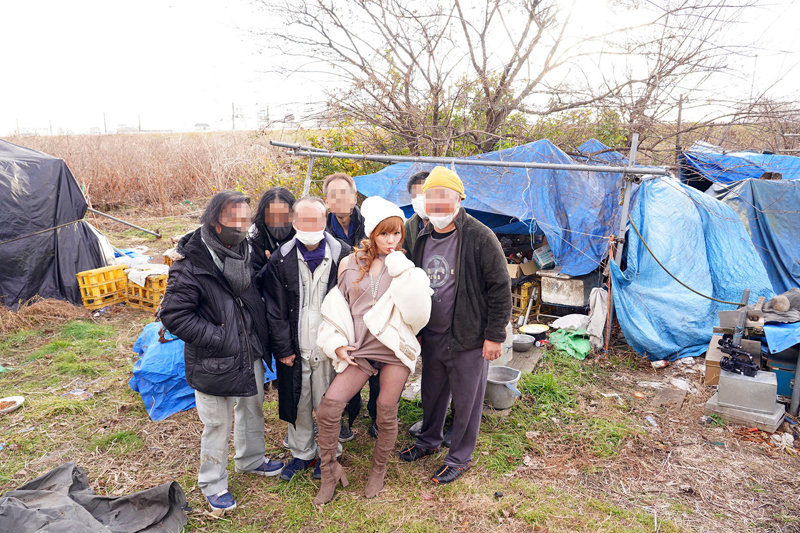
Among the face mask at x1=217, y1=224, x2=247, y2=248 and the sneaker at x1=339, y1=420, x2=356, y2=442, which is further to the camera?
the sneaker at x1=339, y1=420, x2=356, y2=442

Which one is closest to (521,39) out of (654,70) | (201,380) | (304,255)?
(654,70)

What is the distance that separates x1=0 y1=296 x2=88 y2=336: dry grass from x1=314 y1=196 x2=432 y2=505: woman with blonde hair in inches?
209

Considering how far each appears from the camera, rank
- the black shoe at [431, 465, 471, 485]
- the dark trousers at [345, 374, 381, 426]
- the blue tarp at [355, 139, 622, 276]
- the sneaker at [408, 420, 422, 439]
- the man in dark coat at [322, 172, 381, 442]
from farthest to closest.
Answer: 1. the blue tarp at [355, 139, 622, 276]
2. the sneaker at [408, 420, 422, 439]
3. the man in dark coat at [322, 172, 381, 442]
4. the dark trousers at [345, 374, 381, 426]
5. the black shoe at [431, 465, 471, 485]

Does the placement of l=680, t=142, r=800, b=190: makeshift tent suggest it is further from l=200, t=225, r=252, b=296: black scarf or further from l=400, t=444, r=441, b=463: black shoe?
l=200, t=225, r=252, b=296: black scarf

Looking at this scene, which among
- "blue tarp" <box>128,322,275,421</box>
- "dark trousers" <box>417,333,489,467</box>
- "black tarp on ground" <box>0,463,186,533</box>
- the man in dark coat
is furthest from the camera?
Answer: "blue tarp" <box>128,322,275,421</box>

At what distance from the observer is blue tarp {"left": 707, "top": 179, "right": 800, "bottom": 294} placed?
6.54 m

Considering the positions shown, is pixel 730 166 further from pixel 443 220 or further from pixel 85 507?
pixel 85 507

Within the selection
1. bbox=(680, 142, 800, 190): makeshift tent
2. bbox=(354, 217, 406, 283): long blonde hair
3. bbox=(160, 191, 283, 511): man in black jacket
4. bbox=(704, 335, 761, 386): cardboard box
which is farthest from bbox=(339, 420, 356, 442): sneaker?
bbox=(680, 142, 800, 190): makeshift tent

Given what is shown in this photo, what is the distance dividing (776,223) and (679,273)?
280 centimetres

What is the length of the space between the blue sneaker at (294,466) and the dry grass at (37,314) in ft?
15.8

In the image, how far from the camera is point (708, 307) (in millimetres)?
5035

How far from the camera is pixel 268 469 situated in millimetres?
3207

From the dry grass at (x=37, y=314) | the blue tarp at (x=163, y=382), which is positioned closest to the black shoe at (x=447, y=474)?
the blue tarp at (x=163, y=382)

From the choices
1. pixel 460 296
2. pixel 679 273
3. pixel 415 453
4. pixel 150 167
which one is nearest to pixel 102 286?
pixel 415 453
